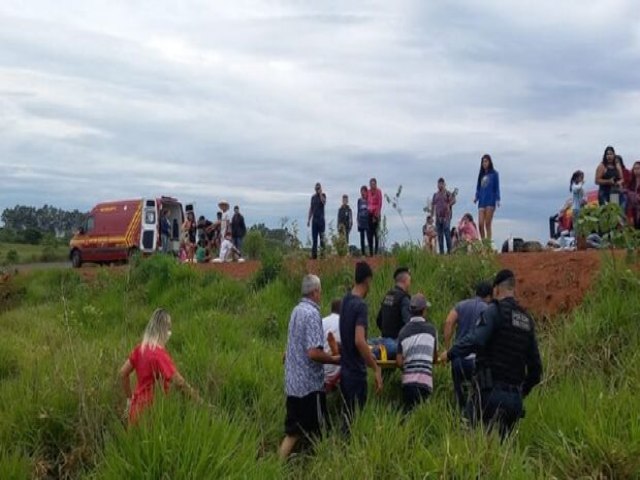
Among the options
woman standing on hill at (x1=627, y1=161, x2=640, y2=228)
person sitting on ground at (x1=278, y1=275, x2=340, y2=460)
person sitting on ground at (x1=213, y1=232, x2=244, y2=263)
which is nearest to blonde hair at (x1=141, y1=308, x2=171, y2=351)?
person sitting on ground at (x1=278, y1=275, x2=340, y2=460)

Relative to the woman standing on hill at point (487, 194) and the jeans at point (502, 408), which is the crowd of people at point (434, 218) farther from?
the jeans at point (502, 408)

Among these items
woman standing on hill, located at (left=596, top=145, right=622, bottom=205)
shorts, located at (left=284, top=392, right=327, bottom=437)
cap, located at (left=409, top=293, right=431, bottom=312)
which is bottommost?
shorts, located at (left=284, top=392, right=327, bottom=437)

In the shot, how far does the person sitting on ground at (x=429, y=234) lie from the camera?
48.7 ft

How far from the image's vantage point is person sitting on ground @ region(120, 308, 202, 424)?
708cm

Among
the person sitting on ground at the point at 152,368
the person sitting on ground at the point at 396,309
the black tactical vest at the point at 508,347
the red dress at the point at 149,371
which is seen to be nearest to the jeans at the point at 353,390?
the person sitting on ground at the point at 396,309

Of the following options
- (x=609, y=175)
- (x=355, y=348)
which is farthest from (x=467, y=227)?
(x=355, y=348)

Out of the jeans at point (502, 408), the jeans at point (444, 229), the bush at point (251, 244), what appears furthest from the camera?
the bush at point (251, 244)

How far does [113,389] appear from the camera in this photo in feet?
27.0

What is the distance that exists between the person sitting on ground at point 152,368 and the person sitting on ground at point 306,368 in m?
1.13

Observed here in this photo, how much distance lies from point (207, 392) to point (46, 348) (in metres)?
3.15

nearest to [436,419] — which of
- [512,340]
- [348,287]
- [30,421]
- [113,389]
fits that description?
[512,340]

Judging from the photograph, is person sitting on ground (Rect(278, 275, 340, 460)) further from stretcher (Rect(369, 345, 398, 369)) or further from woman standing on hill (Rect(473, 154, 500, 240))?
woman standing on hill (Rect(473, 154, 500, 240))

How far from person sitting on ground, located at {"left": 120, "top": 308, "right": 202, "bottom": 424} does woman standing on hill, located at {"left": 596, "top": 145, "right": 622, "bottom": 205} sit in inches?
350

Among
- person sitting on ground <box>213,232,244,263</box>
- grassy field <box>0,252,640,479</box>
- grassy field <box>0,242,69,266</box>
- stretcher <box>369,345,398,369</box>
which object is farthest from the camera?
grassy field <box>0,242,69,266</box>
